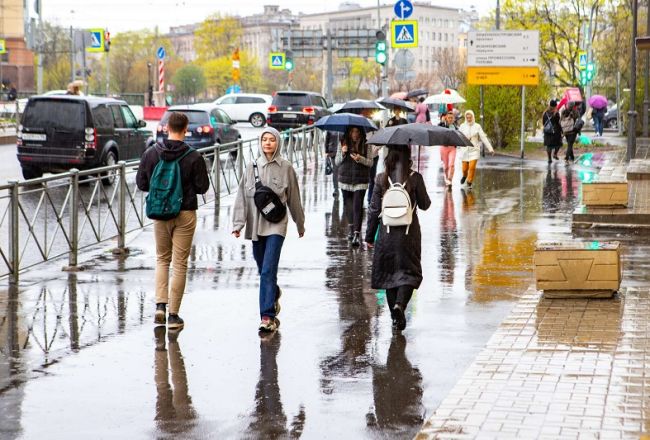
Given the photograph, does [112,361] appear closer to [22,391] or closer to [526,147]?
[22,391]

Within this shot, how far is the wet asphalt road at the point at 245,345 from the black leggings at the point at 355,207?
36cm

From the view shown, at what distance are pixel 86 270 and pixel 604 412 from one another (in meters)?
7.50

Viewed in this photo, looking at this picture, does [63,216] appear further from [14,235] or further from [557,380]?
[557,380]

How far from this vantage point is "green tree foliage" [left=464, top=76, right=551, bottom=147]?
34344mm

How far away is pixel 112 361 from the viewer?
334 inches

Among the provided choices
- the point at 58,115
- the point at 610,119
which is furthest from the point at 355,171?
the point at 610,119

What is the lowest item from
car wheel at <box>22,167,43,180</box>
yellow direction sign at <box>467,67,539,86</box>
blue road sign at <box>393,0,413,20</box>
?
car wheel at <box>22,167,43,180</box>

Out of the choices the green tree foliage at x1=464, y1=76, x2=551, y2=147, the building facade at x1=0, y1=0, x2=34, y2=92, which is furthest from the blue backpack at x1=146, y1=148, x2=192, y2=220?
the building facade at x1=0, y1=0, x2=34, y2=92

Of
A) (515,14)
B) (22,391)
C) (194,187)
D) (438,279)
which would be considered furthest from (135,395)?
(515,14)

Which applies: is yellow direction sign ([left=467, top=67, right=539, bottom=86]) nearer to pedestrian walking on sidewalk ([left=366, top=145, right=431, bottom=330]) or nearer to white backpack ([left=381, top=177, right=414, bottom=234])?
pedestrian walking on sidewalk ([left=366, top=145, right=431, bottom=330])

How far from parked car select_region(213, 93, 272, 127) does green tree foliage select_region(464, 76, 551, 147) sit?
1882 cm

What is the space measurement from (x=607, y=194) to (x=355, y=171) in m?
4.13

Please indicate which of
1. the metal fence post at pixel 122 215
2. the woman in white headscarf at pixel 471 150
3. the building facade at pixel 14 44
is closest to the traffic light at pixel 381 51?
the woman in white headscarf at pixel 471 150

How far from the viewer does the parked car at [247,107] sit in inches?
2114
